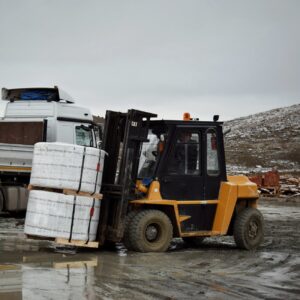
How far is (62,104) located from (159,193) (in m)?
7.65

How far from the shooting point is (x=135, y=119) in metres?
10.6

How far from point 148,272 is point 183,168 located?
9.92ft

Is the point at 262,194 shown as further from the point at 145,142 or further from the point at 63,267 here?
the point at 63,267

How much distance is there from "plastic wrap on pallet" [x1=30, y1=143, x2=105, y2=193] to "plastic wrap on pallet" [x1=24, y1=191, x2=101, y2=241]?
0.59ft

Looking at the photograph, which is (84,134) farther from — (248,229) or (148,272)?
(148,272)

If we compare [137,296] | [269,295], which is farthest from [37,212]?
[269,295]

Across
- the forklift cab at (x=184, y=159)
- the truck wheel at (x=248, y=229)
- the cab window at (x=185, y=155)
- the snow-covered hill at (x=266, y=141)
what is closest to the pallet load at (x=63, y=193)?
the forklift cab at (x=184, y=159)

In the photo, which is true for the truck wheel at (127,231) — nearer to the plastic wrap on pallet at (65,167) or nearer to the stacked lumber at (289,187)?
the plastic wrap on pallet at (65,167)

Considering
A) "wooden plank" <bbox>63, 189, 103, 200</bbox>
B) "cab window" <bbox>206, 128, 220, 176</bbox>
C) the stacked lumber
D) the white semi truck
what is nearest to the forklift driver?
"cab window" <bbox>206, 128, 220, 176</bbox>

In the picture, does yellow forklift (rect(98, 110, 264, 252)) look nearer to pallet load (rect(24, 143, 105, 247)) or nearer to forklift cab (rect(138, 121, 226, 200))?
forklift cab (rect(138, 121, 226, 200))

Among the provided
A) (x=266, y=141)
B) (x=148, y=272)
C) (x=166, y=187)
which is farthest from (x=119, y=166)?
(x=266, y=141)

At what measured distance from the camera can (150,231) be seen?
34.7 ft

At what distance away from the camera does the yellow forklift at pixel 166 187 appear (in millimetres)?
10489

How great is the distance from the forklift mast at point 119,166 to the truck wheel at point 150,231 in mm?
242
